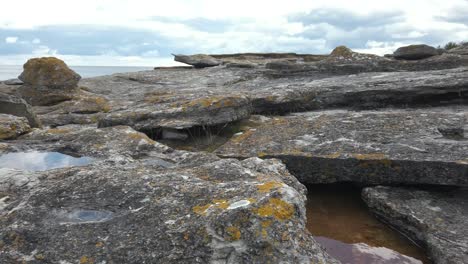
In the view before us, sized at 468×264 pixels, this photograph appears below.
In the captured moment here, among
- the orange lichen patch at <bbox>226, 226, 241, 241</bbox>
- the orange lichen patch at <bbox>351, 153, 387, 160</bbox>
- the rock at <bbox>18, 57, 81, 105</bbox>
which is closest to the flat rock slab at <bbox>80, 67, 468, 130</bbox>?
the orange lichen patch at <bbox>351, 153, 387, 160</bbox>

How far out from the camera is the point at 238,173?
517 cm

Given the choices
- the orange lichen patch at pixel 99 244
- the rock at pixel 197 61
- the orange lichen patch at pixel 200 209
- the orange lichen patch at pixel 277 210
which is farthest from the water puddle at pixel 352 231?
the rock at pixel 197 61

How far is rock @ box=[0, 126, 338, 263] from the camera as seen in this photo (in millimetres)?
3721

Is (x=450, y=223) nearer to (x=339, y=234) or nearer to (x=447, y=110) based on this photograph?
(x=339, y=234)

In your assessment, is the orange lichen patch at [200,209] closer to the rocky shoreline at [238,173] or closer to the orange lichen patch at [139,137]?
the rocky shoreline at [238,173]

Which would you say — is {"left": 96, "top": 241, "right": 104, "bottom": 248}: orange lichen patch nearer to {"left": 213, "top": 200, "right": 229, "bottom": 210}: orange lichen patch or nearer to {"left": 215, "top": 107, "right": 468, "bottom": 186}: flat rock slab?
{"left": 213, "top": 200, "right": 229, "bottom": 210}: orange lichen patch

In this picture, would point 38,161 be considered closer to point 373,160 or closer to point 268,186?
point 268,186

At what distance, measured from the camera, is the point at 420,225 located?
5.66 m

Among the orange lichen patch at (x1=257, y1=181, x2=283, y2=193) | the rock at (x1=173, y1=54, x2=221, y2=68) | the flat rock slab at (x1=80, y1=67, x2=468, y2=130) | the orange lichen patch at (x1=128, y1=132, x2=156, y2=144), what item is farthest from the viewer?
the rock at (x1=173, y1=54, x2=221, y2=68)

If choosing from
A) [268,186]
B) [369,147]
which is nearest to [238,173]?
[268,186]

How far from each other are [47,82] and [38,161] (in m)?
10.4

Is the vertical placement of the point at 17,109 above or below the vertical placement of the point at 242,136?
above

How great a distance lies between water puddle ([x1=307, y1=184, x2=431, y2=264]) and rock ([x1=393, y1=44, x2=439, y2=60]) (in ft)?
60.0

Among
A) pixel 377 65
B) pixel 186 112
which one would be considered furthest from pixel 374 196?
pixel 377 65
